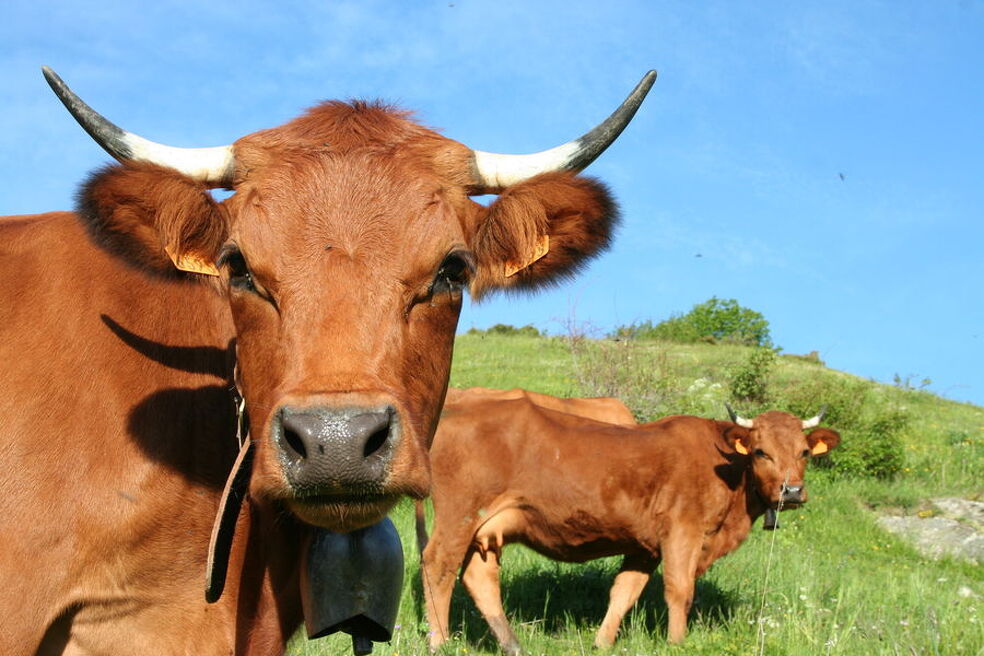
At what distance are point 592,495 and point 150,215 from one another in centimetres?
617

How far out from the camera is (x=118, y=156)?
11.2 feet

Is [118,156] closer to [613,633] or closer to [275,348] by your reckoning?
[275,348]

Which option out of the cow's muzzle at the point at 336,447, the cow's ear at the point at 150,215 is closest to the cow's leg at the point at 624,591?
the cow's ear at the point at 150,215

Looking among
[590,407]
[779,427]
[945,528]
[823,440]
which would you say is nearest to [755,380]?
[945,528]

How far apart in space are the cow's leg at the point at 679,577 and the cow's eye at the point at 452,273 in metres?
5.76

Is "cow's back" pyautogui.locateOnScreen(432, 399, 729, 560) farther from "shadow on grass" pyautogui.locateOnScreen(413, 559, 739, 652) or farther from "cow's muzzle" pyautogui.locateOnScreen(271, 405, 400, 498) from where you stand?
"cow's muzzle" pyautogui.locateOnScreen(271, 405, 400, 498)

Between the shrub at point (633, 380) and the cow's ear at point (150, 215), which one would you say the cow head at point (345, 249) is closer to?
the cow's ear at point (150, 215)

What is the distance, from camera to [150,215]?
10.9 feet

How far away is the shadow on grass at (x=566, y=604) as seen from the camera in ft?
27.7

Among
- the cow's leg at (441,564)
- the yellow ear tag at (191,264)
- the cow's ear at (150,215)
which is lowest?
the cow's leg at (441,564)

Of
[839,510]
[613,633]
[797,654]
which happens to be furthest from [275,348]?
[839,510]

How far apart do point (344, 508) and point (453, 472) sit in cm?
629

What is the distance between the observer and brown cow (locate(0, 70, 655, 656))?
2705 millimetres

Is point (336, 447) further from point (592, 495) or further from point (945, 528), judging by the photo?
point (945, 528)
